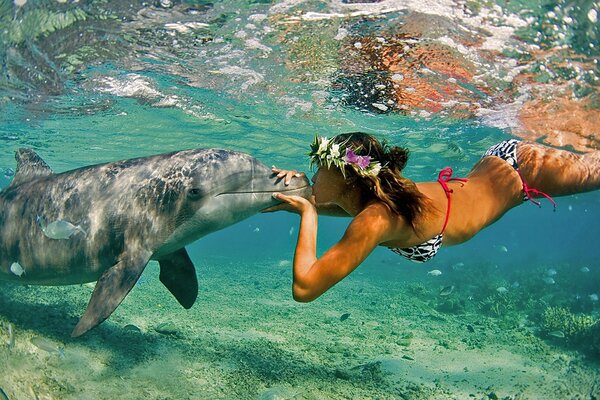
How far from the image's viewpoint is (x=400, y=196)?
3.09m

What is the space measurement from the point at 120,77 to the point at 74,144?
1250 centimetres

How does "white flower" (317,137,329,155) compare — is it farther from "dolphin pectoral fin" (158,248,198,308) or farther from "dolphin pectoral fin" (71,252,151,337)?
"dolphin pectoral fin" (158,248,198,308)

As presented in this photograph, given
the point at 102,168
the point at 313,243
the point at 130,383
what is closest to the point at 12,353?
the point at 130,383

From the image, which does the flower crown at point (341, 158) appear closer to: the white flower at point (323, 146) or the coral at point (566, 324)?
the white flower at point (323, 146)

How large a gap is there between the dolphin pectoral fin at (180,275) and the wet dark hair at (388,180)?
411cm

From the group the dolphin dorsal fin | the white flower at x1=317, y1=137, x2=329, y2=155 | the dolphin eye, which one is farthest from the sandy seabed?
the white flower at x1=317, y1=137, x2=329, y2=155

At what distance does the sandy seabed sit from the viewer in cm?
523

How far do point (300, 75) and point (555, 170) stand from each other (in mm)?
8566

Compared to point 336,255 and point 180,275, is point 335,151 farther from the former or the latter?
point 180,275

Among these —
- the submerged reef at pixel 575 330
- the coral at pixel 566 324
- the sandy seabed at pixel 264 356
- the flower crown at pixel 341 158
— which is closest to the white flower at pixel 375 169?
the flower crown at pixel 341 158

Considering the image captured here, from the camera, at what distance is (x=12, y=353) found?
518 centimetres

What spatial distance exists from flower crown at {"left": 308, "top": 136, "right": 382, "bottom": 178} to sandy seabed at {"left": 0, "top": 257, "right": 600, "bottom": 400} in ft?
11.6

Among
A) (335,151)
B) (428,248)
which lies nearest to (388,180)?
(335,151)

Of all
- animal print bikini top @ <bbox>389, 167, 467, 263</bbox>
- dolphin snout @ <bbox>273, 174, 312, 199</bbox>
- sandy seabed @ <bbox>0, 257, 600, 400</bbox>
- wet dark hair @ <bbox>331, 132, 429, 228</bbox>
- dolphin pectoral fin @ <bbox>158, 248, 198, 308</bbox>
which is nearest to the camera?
wet dark hair @ <bbox>331, 132, 429, 228</bbox>
